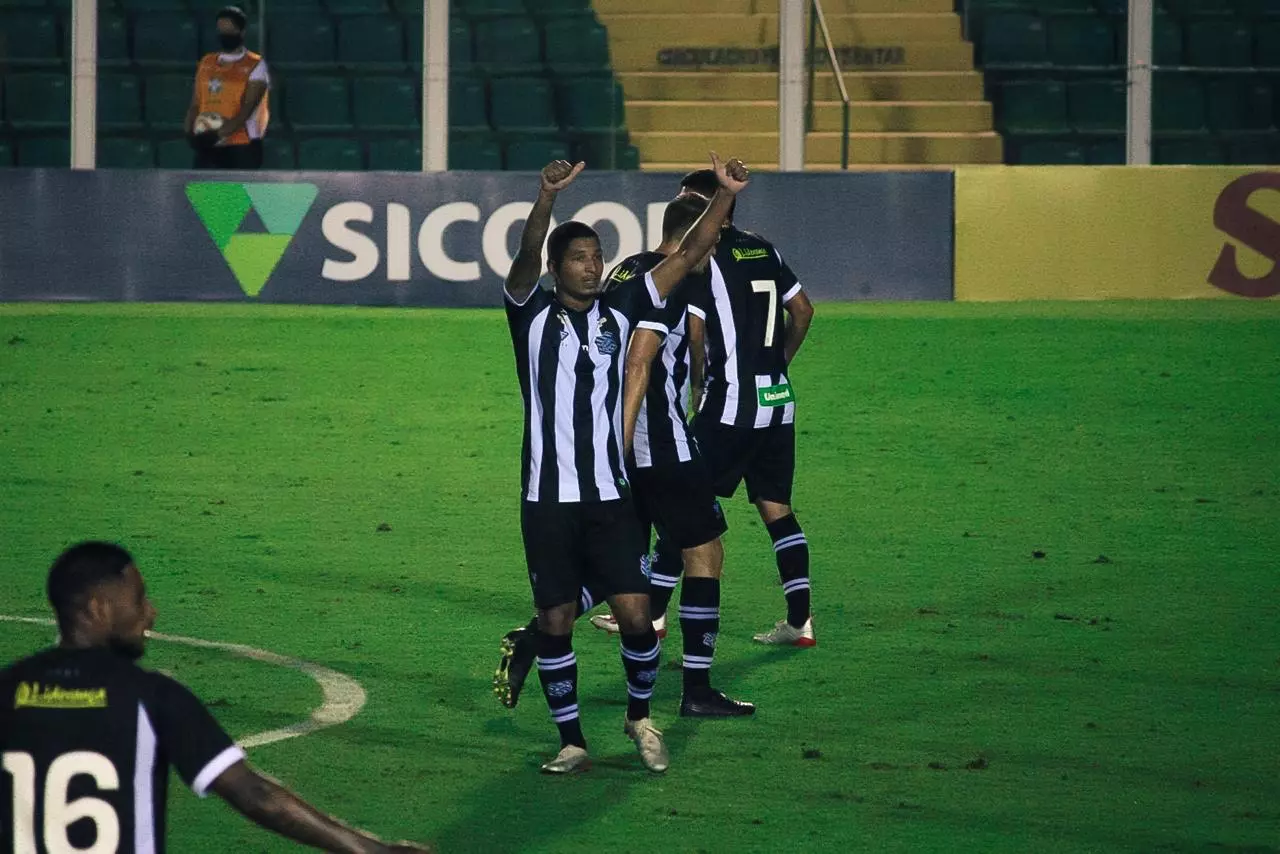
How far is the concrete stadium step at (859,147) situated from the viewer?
77.0 feet

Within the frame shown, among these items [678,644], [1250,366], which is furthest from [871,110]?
[678,644]

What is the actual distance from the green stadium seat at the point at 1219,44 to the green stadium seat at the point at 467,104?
7510mm

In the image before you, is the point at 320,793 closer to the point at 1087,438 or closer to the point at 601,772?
the point at 601,772

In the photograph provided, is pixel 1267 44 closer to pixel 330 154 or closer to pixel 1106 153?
pixel 1106 153

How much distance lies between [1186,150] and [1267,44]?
6.44 ft

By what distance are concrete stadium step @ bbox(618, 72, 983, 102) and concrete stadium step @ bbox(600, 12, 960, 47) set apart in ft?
1.36

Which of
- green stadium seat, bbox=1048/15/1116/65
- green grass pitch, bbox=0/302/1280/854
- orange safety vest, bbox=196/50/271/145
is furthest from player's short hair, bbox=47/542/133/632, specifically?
green stadium seat, bbox=1048/15/1116/65

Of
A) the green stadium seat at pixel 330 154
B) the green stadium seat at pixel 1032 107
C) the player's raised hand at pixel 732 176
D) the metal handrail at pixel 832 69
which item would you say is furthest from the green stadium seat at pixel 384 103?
the player's raised hand at pixel 732 176

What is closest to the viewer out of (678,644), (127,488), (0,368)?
(678,644)

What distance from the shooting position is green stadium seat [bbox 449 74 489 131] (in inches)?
890

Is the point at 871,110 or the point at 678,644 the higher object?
the point at 871,110

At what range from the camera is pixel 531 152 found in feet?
75.5

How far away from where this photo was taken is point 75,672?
427cm

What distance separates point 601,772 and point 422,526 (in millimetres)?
4967
